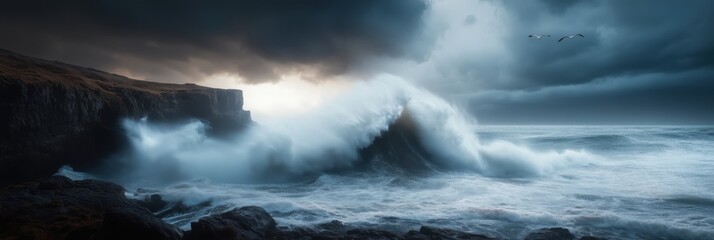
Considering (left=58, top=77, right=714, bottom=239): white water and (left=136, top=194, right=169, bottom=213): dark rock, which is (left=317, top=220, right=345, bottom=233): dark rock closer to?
(left=58, top=77, right=714, bottom=239): white water

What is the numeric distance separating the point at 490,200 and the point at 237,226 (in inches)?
393

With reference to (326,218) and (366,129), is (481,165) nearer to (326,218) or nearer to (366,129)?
(366,129)

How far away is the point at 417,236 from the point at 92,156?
61.5 feet

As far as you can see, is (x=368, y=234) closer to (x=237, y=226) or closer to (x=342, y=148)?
(x=237, y=226)

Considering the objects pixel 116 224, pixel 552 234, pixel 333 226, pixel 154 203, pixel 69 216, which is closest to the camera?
pixel 116 224

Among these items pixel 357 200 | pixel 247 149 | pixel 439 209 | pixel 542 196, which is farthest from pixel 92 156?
pixel 542 196

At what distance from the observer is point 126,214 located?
6.60m

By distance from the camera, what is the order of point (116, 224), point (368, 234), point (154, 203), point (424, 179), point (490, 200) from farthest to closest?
point (424, 179) < point (490, 200) < point (154, 203) < point (368, 234) < point (116, 224)

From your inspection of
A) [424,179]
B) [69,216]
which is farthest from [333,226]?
[424,179]

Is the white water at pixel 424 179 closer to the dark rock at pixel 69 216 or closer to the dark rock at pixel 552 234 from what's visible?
the dark rock at pixel 552 234

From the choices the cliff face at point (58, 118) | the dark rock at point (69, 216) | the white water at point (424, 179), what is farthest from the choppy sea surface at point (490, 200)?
the cliff face at point (58, 118)

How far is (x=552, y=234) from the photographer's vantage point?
29.7 ft

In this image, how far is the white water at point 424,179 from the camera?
1097 cm

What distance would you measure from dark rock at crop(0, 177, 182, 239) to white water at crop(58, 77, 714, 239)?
102 inches
